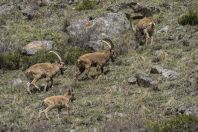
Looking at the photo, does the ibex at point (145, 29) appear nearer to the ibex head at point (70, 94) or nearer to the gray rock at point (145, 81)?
the gray rock at point (145, 81)

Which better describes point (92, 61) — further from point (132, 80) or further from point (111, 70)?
point (132, 80)

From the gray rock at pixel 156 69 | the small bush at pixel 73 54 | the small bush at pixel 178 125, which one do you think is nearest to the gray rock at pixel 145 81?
the gray rock at pixel 156 69

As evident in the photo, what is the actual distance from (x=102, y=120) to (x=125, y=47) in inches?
268

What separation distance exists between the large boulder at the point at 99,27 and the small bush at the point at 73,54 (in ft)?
2.78

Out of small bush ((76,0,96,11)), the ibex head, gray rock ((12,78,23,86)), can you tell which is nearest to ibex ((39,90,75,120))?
the ibex head

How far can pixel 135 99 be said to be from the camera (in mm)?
16672

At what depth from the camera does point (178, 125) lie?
13617 millimetres

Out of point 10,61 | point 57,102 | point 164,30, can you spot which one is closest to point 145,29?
point 164,30

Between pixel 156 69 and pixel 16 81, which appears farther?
pixel 16 81

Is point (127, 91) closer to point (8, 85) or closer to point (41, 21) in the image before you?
point (8, 85)

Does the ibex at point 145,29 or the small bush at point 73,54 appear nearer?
the small bush at point 73,54

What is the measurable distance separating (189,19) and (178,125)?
1006 centimetres

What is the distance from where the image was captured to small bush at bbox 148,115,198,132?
13500 millimetres

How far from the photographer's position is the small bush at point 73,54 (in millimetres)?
21188
